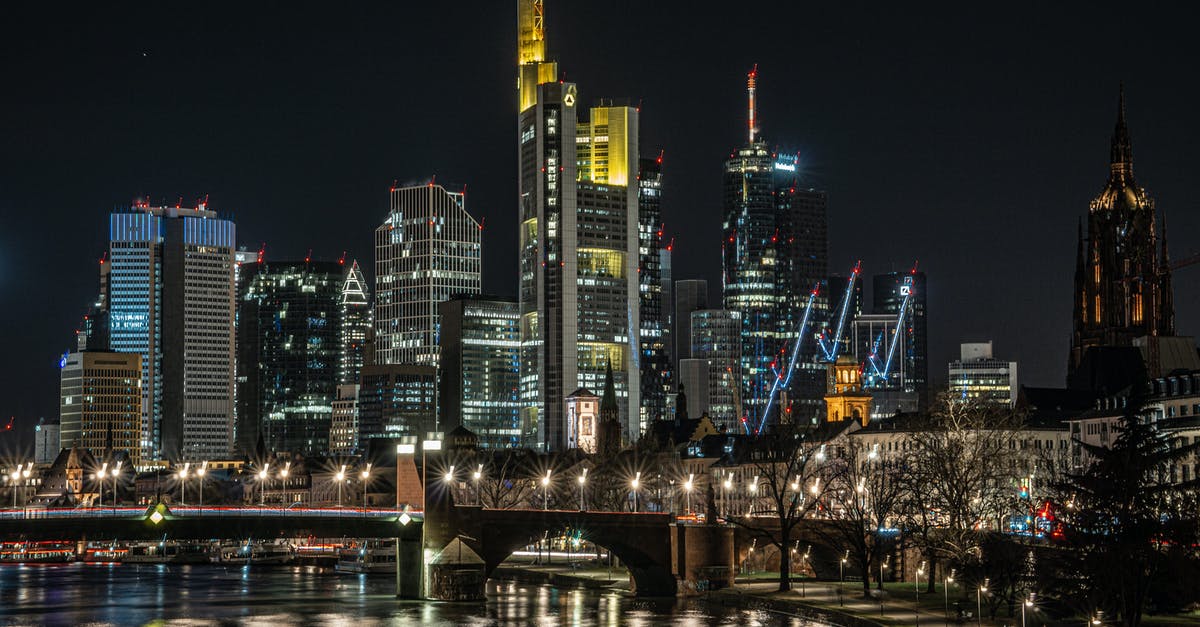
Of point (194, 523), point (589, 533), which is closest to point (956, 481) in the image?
point (589, 533)

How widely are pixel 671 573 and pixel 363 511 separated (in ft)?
91.3

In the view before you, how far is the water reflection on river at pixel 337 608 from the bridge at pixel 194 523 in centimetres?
673

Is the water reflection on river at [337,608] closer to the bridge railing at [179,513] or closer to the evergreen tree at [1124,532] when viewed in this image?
the bridge railing at [179,513]

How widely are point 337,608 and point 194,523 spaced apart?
715 inches

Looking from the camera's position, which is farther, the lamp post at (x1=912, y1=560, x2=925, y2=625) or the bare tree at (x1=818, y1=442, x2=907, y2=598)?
Answer: the bare tree at (x1=818, y1=442, x2=907, y2=598)

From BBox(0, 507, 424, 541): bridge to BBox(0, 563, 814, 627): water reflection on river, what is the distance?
673 centimetres

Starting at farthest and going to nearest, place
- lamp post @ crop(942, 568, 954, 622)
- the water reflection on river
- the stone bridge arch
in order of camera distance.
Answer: the stone bridge arch
the water reflection on river
lamp post @ crop(942, 568, 954, 622)

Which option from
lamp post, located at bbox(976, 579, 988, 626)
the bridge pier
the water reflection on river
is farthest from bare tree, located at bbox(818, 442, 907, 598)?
lamp post, located at bbox(976, 579, 988, 626)

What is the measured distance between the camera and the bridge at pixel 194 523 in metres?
134

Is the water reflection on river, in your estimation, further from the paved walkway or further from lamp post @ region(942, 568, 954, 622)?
lamp post @ region(942, 568, 954, 622)

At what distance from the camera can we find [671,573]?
157750 mm

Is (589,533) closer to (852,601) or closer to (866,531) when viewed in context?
(866,531)

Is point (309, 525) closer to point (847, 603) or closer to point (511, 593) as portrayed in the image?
point (511, 593)

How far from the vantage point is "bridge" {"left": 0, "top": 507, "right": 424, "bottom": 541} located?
13450 centimetres
